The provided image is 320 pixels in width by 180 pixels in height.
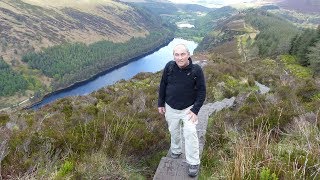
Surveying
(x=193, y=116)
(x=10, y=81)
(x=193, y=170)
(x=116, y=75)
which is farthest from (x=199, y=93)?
(x=116, y=75)

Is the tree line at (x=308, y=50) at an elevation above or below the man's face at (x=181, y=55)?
below

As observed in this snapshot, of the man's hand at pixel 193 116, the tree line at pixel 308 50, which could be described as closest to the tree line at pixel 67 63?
the tree line at pixel 308 50

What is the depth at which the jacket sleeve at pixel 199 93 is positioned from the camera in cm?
689

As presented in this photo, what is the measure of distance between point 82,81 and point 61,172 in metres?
154

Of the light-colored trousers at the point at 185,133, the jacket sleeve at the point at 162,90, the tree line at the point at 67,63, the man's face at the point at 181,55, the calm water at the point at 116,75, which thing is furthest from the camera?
the tree line at the point at 67,63

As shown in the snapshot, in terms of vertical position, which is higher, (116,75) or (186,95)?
(186,95)

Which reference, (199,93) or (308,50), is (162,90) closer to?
(199,93)

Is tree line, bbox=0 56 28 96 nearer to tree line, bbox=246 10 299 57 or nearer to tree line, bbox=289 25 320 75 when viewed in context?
tree line, bbox=246 10 299 57

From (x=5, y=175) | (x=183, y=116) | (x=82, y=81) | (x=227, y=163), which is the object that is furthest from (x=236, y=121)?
(x=82, y=81)

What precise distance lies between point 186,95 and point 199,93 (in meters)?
0.24

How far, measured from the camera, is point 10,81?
152375 millimetres

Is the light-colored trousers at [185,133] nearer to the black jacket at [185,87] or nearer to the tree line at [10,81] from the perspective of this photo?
the black jacket at [185,87]

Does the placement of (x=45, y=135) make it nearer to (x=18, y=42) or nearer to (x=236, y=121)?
(x=236, y=121)

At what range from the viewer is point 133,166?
24.1 feet
